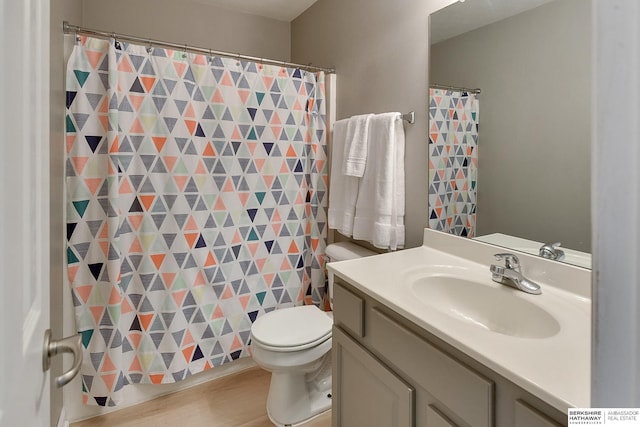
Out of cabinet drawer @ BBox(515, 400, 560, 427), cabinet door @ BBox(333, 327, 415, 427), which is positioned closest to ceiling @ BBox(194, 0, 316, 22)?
cabinet door @ BBox(333, 327, 415, 427)

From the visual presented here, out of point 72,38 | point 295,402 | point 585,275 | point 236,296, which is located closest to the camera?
point 585,275

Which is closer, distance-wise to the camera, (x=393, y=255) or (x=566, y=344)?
(x=566, y=344)

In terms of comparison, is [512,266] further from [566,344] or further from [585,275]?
[566,344]

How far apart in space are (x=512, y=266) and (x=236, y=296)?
1.51 metres

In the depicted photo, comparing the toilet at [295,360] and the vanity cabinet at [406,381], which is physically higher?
the vanity cabinet at [406,381]

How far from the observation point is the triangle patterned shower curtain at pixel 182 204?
5.30 feet

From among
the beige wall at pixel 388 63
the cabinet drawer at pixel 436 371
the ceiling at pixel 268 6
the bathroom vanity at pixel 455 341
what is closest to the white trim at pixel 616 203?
the bathroom vanity at pixel 455 341

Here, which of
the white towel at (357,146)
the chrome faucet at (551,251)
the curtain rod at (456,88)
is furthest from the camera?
the white towel at (357,146)

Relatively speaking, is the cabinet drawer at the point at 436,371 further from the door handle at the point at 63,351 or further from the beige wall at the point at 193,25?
the beige wall at the point at 193,25

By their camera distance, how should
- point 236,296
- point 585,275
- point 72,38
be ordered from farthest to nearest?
point 236,296
point 72,38
point 585,275

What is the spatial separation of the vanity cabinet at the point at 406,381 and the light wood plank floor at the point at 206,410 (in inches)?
24.6

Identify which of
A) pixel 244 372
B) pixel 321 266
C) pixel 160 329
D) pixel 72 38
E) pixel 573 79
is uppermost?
pixel 72 38

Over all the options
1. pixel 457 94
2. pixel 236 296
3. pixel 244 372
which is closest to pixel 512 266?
pixel 457 94

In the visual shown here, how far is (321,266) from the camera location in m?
2.29
